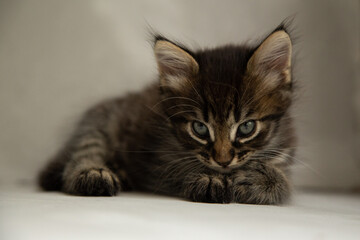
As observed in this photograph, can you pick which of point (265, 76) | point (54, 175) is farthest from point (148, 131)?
point (265, 76)

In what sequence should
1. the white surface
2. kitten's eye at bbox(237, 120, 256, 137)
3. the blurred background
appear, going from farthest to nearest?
the blurred background, kitten's eye at bbox(237, 120, 256, 137), the white surface

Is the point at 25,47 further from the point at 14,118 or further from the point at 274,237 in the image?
the point at 274,237

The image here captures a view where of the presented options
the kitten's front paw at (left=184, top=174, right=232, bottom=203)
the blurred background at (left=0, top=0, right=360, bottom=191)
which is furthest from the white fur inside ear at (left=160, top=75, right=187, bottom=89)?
the kitten's front paw at (left=184, top=174, right=232, bottom=203)

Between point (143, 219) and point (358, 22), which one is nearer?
point (143, 219)

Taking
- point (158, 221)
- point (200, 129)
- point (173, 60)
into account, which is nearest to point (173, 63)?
point (173, 60)

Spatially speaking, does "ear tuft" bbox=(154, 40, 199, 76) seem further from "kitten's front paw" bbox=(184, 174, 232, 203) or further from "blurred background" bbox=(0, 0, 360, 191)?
"kitten's front paw" bbox=(184, 174, 232, 203)

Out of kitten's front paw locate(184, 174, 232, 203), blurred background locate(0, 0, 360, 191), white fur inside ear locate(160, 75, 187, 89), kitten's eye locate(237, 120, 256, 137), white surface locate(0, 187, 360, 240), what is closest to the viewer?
white surface locate(0, 187, 360, 240)

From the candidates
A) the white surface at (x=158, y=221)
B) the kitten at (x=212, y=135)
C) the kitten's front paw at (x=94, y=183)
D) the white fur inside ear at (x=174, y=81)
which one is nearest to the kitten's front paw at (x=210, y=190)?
the kitten at (x=212, y=135)

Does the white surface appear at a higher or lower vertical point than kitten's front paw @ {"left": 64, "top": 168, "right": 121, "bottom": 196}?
higher
